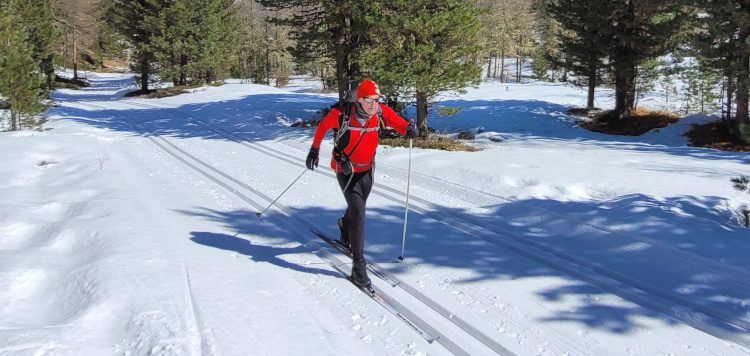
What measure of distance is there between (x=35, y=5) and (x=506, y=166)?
1445 inches

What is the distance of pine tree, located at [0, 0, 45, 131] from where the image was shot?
14.8 m

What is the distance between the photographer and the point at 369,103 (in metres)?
4.40

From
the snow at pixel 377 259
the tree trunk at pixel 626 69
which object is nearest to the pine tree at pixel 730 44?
the tree trunk at pixel 626 69

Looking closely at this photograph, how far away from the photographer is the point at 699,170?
33.6 ft

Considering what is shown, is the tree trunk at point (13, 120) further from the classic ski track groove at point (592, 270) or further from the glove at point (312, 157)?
the glove at point (312, 157)

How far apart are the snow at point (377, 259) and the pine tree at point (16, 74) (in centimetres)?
646

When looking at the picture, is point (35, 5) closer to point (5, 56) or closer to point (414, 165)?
point (5, 56)

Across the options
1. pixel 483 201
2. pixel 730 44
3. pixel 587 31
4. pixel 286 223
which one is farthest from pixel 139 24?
pixel 730 44

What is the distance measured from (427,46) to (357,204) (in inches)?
367

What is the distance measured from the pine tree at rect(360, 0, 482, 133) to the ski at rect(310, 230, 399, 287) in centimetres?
802

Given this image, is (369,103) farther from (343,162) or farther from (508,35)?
(508,35)

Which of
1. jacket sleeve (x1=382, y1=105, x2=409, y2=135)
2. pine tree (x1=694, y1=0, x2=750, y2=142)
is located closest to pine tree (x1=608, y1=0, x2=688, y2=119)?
pine tree (x1=694, y1=0, x2=750, y2=142)

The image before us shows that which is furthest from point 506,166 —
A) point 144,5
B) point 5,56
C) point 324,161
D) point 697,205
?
point 144,5

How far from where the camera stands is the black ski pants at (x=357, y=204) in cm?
442
